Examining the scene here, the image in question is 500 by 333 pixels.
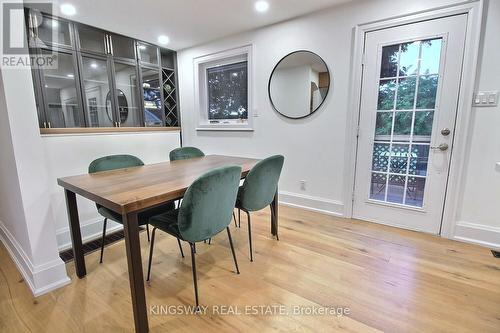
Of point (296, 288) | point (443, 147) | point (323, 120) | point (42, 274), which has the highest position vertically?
point (323, 120)

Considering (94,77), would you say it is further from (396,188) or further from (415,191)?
(415,191)

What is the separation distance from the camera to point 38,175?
1.55 meters

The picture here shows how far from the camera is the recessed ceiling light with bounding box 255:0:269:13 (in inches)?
94.2

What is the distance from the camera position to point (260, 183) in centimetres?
184

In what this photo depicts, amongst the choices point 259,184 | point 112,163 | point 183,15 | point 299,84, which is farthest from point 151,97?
point 259,184

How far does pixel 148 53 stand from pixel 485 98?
12.9 ft

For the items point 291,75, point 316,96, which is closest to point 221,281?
point 316,96

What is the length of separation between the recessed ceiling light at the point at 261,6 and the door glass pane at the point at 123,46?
187 centimetres

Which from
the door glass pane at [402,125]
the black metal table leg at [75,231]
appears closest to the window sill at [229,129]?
the door glass pane at [402,125]

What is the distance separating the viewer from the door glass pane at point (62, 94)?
2.71 metres

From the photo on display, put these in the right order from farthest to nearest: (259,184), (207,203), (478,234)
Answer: (478,234) → (259,184) → (207,203)

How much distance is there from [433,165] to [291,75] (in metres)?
1.77

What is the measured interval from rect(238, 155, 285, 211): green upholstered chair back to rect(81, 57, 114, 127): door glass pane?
93.5 inches

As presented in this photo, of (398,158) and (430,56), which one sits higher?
(430,56)
